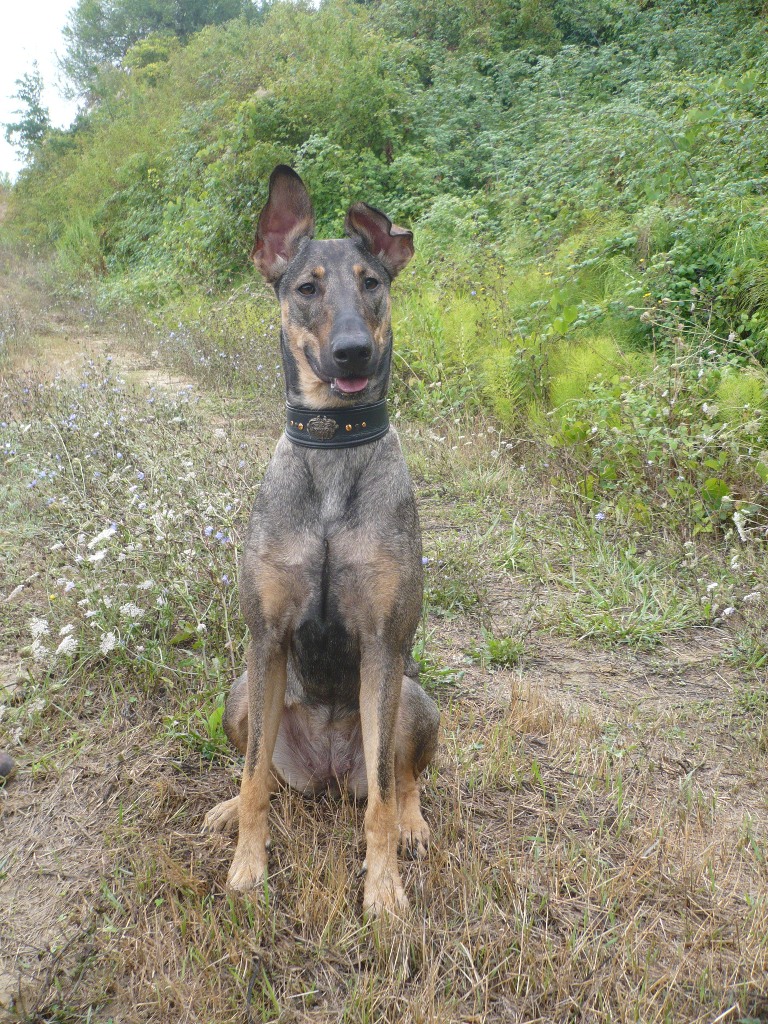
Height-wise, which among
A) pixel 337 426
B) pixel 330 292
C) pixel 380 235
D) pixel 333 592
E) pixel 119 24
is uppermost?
pixel 119 24

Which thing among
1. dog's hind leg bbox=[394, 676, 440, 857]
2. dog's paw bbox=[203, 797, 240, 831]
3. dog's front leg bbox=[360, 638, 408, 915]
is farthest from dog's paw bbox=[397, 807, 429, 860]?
dog's paw bbox=[203, 797, 240, 831]

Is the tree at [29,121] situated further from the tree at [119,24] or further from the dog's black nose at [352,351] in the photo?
the dog's black nose at [352,351]

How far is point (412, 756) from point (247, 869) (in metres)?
0.66

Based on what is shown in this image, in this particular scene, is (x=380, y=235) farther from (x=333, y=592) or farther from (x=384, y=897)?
(x=384, y=897)

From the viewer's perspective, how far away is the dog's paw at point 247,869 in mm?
2449

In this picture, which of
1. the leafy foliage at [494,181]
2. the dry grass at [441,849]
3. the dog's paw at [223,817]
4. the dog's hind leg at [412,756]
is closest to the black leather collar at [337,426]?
the dog's hind leg at [412,756]

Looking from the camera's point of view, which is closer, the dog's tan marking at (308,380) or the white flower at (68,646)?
the dog's tan marking at (308,380)

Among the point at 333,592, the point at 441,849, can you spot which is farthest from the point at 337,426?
the point at 441,849

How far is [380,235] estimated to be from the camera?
2.90m

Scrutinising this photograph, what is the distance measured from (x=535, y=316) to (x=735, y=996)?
537 centimetres

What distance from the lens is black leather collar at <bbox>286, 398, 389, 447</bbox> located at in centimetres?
259

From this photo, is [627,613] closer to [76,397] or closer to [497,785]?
[497,785]

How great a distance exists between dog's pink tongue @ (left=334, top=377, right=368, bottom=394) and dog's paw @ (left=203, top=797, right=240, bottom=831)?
4.88 feet

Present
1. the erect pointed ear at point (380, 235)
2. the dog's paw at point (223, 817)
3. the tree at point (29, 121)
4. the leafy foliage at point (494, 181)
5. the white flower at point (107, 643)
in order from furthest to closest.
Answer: the tree at point (29, 121)
the leafy foliage at point (494, 181)
the white flower at point (107, 643)
the erect pointed ear at point (380, 235)
the dog's paw at point (223, 817)
